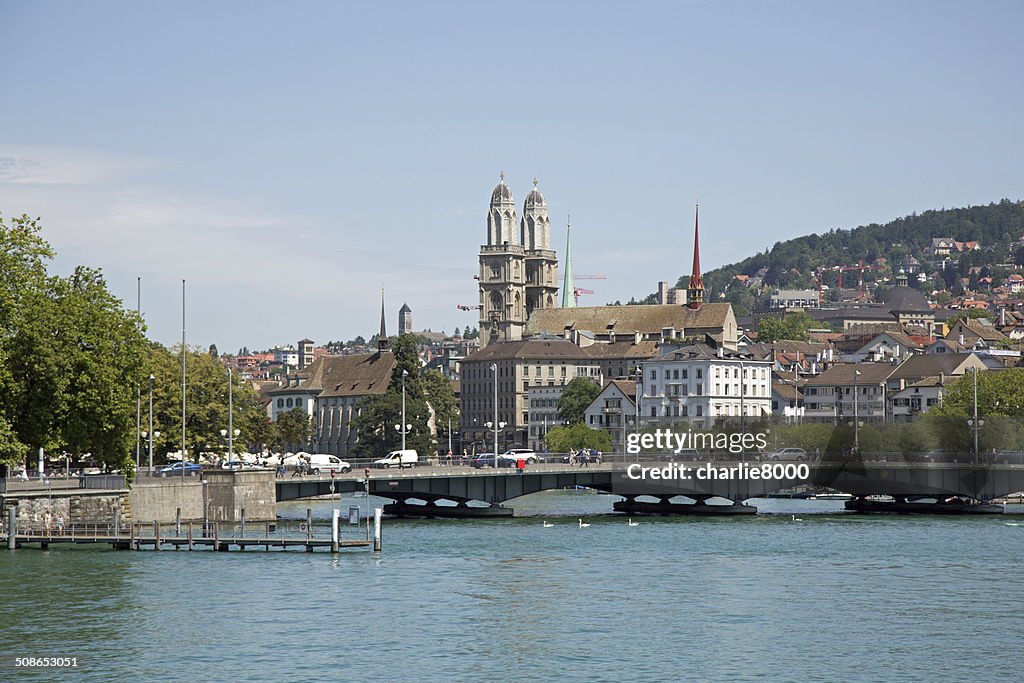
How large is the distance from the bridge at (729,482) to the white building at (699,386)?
229 ft

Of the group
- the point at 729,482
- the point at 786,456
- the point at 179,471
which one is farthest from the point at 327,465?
the point at 786,456

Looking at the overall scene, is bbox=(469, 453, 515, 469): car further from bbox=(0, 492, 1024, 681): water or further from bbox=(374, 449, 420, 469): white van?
bbox=(0, 492, 1024, 681): water

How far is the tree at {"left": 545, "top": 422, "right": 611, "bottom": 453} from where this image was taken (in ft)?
552

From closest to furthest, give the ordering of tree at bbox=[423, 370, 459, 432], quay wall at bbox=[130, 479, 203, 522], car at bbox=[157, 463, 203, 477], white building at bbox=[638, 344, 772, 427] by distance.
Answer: quay wall at bbox=[130, 479, 203, 522] < car at bbox=[157, 463, 203, 477] < white building at bbox=[638, 344, 772, 427] < tree at bbox=[423, 370, 459, 432]

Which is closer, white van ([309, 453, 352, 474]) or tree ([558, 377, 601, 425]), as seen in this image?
white van ([309, 453, 352, 474])

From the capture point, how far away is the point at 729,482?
103562 mm

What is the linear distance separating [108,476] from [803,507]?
5002 centimetres

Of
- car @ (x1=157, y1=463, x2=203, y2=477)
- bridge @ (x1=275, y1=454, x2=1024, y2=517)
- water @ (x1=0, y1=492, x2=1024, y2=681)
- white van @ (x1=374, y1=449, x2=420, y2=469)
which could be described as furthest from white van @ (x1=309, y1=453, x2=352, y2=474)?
water @ (x1=0, y1=492, x2=1024, y2=681)

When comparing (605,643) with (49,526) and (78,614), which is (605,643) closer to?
(78,614)

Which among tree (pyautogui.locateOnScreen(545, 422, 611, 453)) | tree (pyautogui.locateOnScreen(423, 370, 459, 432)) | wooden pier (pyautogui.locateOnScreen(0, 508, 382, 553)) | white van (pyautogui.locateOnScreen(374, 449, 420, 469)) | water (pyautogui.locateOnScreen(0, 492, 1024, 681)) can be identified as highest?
tree (pyautogui.locateOnScreen(423, 370, 459, 432))

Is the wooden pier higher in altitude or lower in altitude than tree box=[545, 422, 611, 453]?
lower

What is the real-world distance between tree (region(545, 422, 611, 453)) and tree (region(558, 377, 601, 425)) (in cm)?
1478

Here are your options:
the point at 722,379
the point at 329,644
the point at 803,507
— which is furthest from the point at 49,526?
the point at 722,379

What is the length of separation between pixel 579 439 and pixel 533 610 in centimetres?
11233
